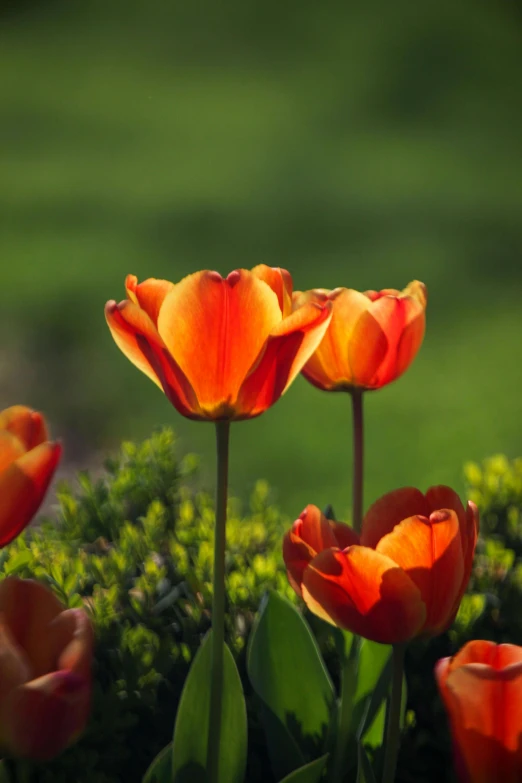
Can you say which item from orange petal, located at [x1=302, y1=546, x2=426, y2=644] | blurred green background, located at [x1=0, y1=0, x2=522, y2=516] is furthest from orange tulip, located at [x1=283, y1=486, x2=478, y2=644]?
blurred green background, located at [x1=0, y1=0, x2=522, y2=516]

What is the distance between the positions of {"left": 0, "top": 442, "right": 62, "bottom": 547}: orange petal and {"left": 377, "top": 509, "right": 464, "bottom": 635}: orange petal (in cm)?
32

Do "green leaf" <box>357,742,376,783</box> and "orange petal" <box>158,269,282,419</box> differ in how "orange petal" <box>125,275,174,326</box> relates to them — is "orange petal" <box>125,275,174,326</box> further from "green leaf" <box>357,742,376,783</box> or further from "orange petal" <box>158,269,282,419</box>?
"green leaf" <box>357,742,376,783</box>

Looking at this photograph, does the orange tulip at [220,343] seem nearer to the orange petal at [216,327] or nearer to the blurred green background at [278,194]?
the orange petal at [216,327]

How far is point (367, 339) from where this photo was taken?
1190 mm

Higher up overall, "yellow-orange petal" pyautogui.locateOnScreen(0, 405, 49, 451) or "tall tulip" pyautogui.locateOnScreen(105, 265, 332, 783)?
"tall tulip" pyautogui.locateOnScreen(105, 265, 332, 783)

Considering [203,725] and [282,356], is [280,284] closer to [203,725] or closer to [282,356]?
[282,356]

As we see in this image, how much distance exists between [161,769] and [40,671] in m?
0.33

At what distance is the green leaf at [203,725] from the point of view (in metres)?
1.10

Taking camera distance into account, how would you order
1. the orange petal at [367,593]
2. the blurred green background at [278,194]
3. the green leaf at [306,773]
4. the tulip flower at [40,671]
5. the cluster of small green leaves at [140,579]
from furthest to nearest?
the blurred green background at [278,194]
the cluster of small green leaves at [140,579]
the green leaf at [306,773]
the orange petal at [367,593]
the tulip flower at [40,671]

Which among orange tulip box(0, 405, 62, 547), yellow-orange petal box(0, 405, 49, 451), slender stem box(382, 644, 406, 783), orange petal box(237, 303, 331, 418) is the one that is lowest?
slender stem box(382, 644, 406, 783)

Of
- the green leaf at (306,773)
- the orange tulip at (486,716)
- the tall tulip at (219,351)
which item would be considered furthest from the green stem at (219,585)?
the orange tulip at (486,716)

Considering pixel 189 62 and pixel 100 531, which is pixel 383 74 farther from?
pixel 100 531

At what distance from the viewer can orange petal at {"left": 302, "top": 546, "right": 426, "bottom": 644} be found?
36.7 inches

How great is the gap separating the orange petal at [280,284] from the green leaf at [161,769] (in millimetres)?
507
